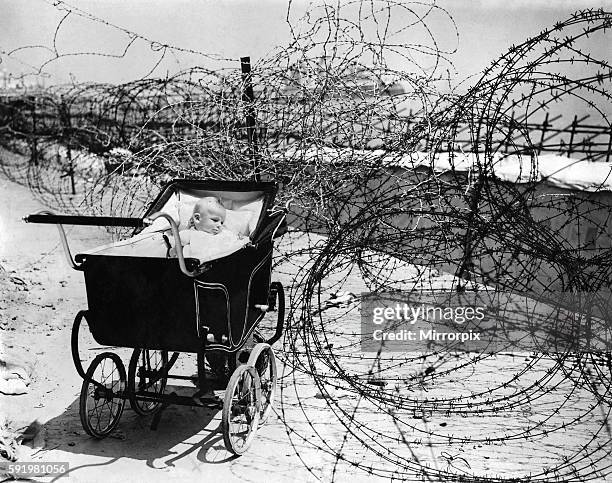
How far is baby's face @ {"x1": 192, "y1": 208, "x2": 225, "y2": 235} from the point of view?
155 inches

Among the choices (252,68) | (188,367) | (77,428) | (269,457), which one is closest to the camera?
(269,457)

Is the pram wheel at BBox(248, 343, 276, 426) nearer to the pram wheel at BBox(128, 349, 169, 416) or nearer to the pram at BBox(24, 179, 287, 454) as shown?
the pram at BBox(24, 179, 287, 454)

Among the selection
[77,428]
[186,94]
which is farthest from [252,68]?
[77,428]

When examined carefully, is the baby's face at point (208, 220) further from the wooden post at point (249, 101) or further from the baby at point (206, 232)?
the wooden post at point (249, 101)

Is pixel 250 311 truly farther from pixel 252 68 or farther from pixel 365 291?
pixel 365 291

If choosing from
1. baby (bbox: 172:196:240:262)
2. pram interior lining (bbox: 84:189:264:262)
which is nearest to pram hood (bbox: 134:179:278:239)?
pram interior lining (bbox: 84:189:264:262)

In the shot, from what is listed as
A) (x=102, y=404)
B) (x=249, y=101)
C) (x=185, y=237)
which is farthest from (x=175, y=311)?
(x=249, y=101)

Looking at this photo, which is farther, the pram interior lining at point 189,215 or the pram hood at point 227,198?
the pram hood at point 227,198

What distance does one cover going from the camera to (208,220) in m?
3.94

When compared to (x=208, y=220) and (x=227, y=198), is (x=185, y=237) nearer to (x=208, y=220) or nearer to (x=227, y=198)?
(x=208, y=220)

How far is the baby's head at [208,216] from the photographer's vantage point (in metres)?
3.93

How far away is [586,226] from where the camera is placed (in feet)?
20.2

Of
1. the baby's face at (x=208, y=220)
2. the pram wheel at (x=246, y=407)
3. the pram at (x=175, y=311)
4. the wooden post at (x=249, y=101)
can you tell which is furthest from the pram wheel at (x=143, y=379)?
the wooden post at (x=249, y=101)

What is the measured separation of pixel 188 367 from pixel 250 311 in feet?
4.18
